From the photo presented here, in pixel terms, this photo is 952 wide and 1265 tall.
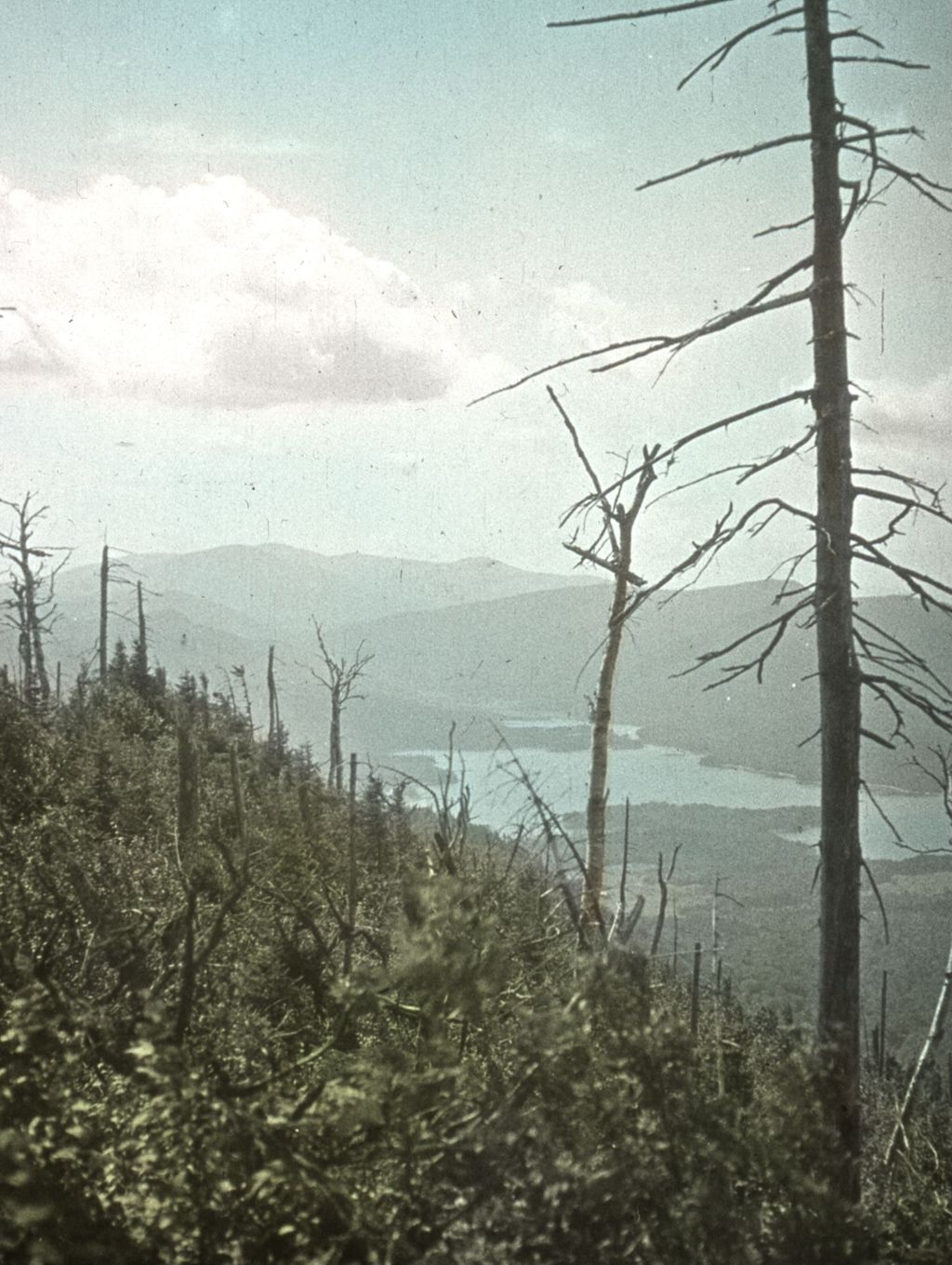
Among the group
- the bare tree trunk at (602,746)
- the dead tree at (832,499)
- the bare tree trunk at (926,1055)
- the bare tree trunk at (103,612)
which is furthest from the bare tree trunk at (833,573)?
the bare tree trunk at (103,612)

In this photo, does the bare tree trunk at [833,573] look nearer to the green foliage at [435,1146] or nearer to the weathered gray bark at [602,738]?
the green foliage at [435,1146]

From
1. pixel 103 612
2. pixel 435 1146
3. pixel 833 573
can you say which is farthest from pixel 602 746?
pixel 103 612

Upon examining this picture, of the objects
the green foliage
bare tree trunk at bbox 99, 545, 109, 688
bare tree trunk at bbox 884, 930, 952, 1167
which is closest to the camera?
the green foliage

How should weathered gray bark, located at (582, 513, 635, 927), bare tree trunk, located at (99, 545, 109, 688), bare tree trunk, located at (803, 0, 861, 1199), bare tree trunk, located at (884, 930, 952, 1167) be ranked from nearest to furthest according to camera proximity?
bare tree trunk, located at (803, 0, 861, 1199) < weathered gray bark, located at (582, 513, 635, 927) < bare tree trunk, located at (884, 930, 952, 1167) < bare tree trunk, located at (99, 545, 109, 688)

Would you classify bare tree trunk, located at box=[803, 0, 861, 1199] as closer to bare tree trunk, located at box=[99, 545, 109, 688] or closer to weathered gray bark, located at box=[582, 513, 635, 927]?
weathered gray bark, located at box=[582, 513, 635, 927]

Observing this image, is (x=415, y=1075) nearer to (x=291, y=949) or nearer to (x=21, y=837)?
(x=291, y=949)

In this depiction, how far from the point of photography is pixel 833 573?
6.87 m

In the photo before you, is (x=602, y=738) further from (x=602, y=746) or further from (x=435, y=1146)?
(x=435, y=1146)

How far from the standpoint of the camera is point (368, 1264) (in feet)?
14.0

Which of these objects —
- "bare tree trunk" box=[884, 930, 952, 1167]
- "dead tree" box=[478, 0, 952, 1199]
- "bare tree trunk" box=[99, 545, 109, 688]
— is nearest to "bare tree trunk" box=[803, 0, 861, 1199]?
"dead tree" box=[478, 0, 952, 1199]

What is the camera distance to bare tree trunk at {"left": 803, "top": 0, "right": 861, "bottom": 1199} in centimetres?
672

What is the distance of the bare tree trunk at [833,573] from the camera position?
265 inches

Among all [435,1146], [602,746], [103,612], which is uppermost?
[103,612]

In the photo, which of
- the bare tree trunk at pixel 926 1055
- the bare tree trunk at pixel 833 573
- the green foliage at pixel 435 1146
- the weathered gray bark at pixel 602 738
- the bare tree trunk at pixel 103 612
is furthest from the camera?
the bare tree trunk at pixel 103 612
